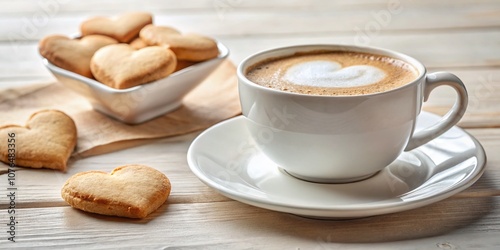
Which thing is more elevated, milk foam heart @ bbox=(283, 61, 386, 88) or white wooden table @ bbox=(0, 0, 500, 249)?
milk foam heart @ bbox=(283, 61, 386, 88)

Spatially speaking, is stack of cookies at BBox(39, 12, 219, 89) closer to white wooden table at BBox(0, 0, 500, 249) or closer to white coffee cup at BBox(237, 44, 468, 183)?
white wooden table at BBox(0, 0, 500, 249)

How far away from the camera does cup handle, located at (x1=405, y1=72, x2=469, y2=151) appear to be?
1005mm

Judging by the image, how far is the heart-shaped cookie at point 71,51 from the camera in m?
1.31

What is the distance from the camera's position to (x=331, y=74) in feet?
3.39

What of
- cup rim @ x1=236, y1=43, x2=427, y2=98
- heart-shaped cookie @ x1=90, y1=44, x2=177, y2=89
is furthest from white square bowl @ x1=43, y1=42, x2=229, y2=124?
cup rim @ x1=236, y1=43, x2=427, y2=98

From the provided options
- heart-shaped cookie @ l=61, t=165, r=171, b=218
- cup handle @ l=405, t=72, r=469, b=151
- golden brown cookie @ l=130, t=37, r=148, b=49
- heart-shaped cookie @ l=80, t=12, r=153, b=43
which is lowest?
heart-shaped cookie @ l=61, t=165, r=171, b=218

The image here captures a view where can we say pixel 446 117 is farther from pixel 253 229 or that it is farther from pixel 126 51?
pixel 126 51

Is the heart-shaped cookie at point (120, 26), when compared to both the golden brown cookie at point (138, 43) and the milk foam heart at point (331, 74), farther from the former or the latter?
the milk foam heart at point (331, 74)

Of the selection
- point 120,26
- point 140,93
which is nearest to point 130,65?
point 140,93

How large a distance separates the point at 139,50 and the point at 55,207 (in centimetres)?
44

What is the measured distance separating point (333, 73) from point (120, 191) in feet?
1.14

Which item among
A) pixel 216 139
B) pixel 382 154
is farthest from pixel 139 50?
pixel 382 154

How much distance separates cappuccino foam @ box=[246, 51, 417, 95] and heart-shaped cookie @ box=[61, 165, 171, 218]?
0.69ft

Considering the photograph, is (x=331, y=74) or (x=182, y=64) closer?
(x=331, y=74)
